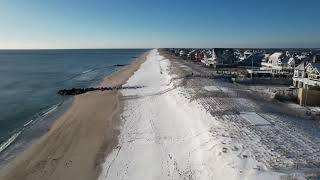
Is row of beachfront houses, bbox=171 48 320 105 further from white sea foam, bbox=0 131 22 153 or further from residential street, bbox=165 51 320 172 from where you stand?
white sea foam, bbox=0 131 22 153

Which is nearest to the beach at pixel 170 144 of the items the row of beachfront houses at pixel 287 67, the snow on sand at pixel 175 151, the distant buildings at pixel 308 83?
the snow on sand at pixel 175 151

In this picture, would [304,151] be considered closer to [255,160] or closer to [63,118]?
[255,160]

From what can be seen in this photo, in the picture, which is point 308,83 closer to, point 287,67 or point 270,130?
point 270,130

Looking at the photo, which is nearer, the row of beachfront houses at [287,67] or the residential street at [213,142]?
the residential street at [213,142]

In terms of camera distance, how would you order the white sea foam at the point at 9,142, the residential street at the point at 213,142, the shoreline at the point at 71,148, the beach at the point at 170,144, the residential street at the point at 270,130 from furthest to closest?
the white sea foam at the point at 9,142 → the shoreline at the point at 71,148 → the beach at the point at 170,144 → the residential street at the point at 270,130 → the residential street at the point at 213,142

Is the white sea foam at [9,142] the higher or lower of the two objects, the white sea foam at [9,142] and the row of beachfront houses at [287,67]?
the lower

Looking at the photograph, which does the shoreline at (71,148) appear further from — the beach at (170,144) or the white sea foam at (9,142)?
the white sea foam at (9,142)
